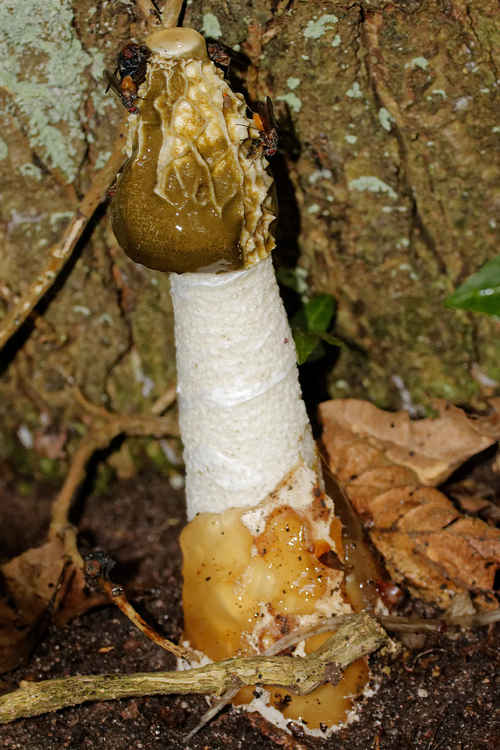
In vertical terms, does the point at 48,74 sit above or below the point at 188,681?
above

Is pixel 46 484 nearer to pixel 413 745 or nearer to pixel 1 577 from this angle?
Answer: pixel 1 577

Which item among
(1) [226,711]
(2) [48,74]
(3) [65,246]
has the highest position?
(2) [48,74]

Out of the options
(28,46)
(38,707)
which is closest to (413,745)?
(38,707)

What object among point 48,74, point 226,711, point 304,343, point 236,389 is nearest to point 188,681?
point 226,711

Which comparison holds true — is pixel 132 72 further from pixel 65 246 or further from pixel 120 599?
pixel 120 599

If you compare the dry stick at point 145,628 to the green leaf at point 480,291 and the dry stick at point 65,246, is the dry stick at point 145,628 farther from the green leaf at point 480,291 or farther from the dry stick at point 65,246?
the green leaf at point 480,291
